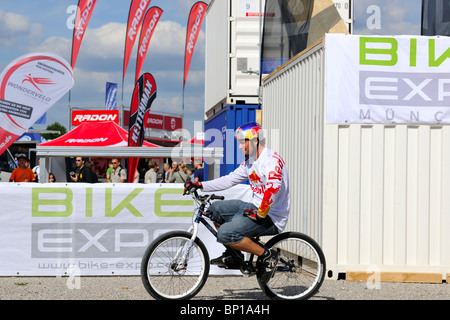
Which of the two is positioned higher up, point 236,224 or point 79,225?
point 236,224

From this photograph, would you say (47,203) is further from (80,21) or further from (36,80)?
(80,21)

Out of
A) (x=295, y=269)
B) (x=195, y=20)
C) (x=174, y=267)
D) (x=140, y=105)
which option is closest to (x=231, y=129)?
(x=140, y=105)

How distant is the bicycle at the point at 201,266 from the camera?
20.5ft

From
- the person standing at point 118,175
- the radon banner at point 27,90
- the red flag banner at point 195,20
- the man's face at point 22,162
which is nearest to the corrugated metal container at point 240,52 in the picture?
the person standing at point 118,175

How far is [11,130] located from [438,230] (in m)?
7.79

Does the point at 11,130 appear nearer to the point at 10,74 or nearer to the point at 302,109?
the point at 10,74

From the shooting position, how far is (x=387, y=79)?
8438 millimetres

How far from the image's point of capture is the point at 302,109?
9516 mm

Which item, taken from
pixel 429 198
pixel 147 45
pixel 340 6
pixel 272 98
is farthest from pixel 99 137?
pixel 429 198

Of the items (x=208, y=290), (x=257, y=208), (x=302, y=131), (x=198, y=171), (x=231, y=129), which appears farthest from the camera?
(x=198, y=171)

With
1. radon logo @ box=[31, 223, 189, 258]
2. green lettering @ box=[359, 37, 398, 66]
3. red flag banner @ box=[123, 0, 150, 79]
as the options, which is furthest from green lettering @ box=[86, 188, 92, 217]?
red flag banner @ box=[123, 0, 150, 79]

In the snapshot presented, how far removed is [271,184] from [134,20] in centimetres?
2098

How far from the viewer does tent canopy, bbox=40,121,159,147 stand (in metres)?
25.5

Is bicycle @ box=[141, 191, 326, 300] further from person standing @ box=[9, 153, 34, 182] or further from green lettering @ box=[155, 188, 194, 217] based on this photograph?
person standing @ box=[9, 153, 34, 182]
